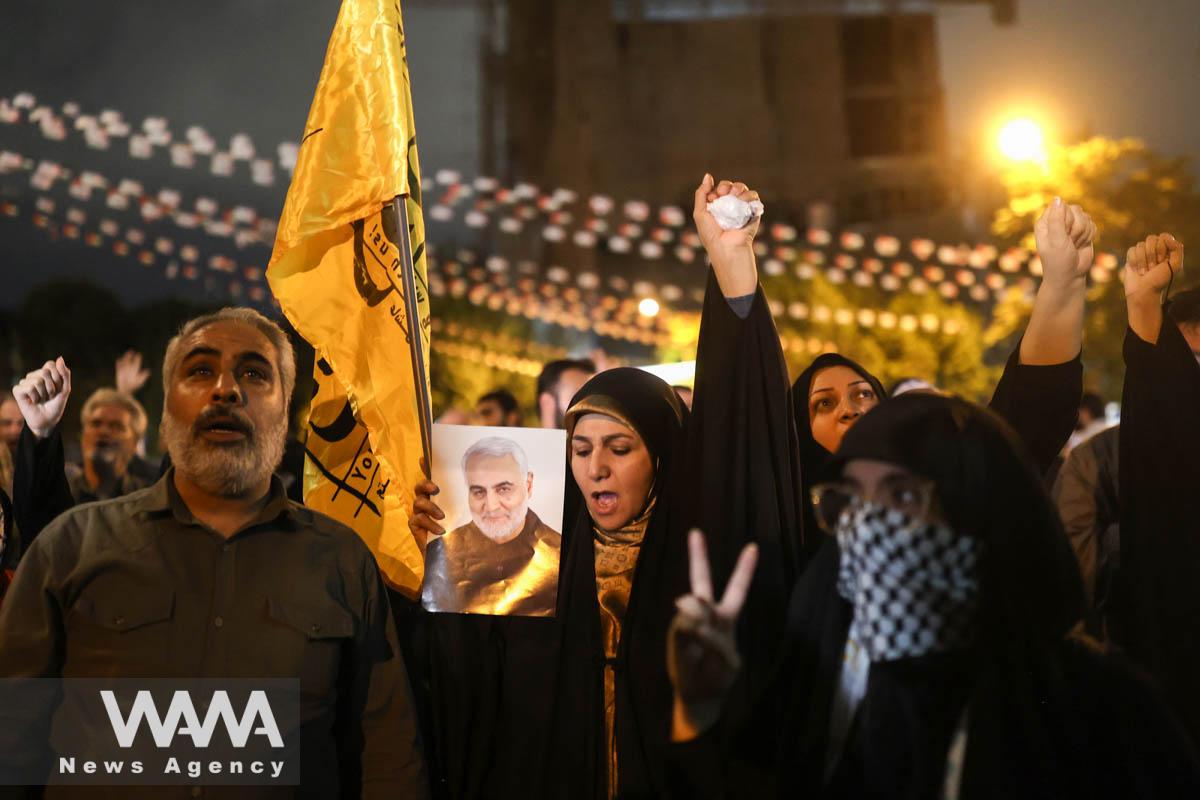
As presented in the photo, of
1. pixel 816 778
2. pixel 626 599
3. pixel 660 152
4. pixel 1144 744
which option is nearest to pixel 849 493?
pixel 816 778

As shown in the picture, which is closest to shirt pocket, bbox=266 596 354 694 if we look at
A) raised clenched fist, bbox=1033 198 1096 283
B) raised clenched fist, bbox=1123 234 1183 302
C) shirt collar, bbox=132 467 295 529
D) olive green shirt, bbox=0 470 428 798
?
olive green shirt, bbox=0 470 428 798

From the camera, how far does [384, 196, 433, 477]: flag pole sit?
349 centimetres

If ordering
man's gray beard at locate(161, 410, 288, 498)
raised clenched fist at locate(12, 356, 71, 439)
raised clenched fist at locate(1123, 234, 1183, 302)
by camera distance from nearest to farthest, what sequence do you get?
1. man's gray beard at locate(161, 410, 288, 498)
2. raised clenched fist at locate(1123, 234, 1183, 302)
3. raised clenched fist at locate(12, 356, 71, 439)

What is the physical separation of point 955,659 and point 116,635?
1.87m

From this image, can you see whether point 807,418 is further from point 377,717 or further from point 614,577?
point 377,717

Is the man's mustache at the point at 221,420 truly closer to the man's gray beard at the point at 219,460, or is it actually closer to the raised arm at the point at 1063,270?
the man's gray beard at the point at 219,460

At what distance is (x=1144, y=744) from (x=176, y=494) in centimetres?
227

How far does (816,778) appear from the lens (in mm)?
2430

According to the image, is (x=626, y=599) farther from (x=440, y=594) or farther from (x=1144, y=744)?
(x=1144, y=744)

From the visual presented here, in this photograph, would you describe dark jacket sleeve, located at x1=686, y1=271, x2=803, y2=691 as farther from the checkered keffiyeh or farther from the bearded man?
the bearded man

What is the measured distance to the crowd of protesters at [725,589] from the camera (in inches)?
92.8

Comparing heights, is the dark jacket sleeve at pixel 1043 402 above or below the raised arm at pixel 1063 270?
below

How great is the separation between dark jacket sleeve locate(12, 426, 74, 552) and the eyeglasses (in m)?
2.84

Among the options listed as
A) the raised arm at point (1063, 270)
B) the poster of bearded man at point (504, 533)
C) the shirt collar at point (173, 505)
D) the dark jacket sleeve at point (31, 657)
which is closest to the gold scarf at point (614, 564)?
the poster of bearded man at point (504, 533)
